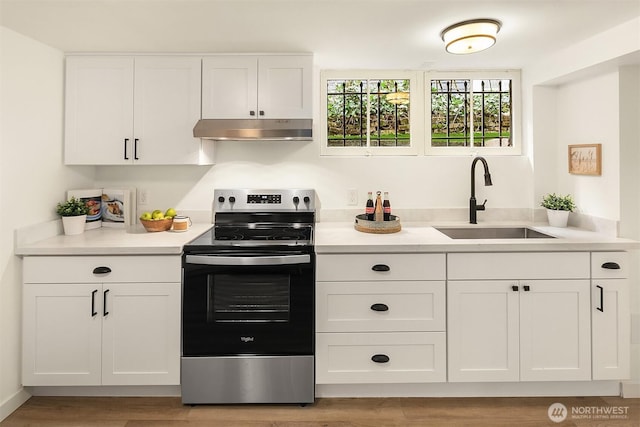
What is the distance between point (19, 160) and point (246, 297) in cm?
144

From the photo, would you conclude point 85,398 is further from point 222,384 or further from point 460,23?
point 460,23

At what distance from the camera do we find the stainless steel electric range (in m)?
2.39

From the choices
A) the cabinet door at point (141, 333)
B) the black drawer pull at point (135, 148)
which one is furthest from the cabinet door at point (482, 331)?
the black drawer pull at point (135, 148)

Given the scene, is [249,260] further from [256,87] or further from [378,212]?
[256,87]

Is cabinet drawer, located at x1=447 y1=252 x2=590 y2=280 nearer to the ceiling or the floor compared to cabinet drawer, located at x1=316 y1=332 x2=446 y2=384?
nearer to the ceiling

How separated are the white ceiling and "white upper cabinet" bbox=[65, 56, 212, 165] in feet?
0.37

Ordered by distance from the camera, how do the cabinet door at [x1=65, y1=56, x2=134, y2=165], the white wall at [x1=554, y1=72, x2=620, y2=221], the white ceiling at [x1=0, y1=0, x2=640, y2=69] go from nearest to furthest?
the white ceiling at [x1=0, y1=0, x2=640, y2=69]
the white wall at [x1=554, y1=72, x2=620, y2=221]
the cabinet door at [x1=65, y1=56, x2=134, y2=165]

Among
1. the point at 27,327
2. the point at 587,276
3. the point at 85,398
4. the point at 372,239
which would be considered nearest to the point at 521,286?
the point at 587,276

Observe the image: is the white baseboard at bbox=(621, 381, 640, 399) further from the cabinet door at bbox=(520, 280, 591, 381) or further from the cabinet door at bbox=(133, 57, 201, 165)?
the cabinet door at bbox=(133, 57, 201, 165)

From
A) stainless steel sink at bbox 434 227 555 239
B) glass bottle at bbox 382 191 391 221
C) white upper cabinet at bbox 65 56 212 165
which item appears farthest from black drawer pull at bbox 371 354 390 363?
white upper cabinet at bbox 65 56 212 165

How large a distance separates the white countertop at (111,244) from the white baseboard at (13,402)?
30.3 inches

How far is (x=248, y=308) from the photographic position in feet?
7.89

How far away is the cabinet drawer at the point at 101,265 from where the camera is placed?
2.39 meters

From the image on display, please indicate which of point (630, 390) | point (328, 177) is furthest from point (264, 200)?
point (630, 390)
